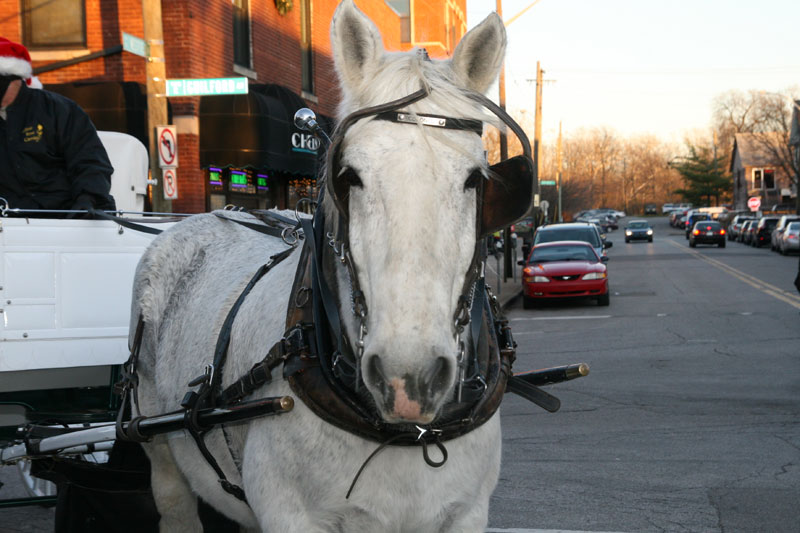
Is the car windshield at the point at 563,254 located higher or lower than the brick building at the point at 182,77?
lower

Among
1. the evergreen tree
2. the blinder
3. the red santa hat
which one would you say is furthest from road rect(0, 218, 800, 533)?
the evergreen tree

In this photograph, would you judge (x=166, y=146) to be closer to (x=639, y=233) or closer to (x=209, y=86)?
(x=209, y=86)

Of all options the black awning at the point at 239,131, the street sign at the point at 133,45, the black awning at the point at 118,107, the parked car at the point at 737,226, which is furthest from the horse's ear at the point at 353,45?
the parked car at the point at 737,226

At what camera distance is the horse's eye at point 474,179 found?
240cm

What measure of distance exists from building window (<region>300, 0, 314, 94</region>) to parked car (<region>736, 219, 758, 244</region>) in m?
41.2

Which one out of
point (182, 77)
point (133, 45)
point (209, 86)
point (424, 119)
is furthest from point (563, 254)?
point (424, 119)

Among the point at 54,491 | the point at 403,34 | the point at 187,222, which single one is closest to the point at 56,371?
the point at 187,222

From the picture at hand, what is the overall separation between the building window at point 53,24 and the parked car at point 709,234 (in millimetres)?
44703

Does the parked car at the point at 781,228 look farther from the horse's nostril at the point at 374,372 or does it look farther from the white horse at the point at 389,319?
the horse's nostril at the point at 374,372

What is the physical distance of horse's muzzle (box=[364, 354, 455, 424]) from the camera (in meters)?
2.11

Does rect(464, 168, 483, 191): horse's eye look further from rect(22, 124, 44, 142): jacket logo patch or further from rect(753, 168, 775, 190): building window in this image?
rect(753, 168, 775, 190): building window

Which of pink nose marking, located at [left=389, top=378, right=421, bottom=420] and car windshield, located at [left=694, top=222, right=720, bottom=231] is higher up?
pink nose marking, located at [left=389, top=378, right=421, bottom=420]

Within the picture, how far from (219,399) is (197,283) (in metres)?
1.03

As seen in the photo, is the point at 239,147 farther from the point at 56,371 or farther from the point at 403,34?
the point at 403,34
